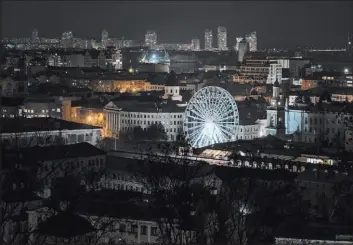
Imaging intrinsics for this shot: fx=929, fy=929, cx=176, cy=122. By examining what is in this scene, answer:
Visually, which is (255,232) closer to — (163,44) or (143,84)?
(143,84)

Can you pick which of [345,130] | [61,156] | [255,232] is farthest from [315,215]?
[345,130]

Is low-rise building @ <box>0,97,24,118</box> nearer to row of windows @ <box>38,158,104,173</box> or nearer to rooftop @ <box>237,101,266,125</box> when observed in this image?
rooftop @ <box>237,101,266,125</box>

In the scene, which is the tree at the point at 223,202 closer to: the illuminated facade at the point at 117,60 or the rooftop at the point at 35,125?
the rooftop at the point at 35,125

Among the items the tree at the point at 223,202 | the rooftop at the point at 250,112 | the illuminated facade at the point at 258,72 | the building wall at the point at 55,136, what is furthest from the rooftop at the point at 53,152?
the illuminated facade at the point at 258,72

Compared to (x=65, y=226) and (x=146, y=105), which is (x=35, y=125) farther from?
(x=65, y=226)

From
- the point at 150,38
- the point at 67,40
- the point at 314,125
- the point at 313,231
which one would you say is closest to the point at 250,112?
the point at 314,125

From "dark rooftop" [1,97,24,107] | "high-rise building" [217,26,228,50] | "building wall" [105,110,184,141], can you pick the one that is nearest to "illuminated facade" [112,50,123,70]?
"high-rise building" [217,26,228,50]

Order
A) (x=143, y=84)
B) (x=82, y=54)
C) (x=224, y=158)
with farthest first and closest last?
1. (x=82, y=54)
2. (x=143, y=84)
3. (x=224, y=158)
